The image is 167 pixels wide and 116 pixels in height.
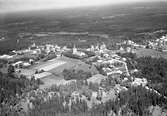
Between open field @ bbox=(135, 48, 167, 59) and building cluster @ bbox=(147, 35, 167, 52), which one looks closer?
open field @ bbox=(135, 48, 167, 59)

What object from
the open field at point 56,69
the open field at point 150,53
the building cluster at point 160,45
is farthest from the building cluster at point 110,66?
the building cluster at point 160,45

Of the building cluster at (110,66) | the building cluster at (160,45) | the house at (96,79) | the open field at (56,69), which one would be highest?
the building cluster at (160,45)

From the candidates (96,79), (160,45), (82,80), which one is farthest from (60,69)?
(160,45)

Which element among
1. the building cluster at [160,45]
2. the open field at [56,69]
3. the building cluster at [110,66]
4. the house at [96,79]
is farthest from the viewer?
the building cluster at [160,45]

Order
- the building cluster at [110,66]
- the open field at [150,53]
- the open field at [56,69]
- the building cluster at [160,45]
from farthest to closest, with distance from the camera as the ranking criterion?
the building cluster at [160,45] → the open field at [150,53] → the building cluster at [110,66] → the open field at [56,69]

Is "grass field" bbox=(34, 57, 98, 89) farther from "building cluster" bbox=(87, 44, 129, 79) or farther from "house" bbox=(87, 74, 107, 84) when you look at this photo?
"house" bbox=(87, 74, 107, 84)

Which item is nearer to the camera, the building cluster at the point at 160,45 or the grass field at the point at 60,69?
the grass field at the point at 60,69

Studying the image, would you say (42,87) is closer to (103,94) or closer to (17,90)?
(17,90)

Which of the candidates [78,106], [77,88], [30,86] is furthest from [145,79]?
[30,86]

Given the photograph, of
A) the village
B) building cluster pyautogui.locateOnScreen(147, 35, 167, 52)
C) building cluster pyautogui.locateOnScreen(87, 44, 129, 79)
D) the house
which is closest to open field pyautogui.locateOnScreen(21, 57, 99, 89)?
the village

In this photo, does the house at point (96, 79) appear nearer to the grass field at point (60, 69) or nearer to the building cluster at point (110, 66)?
the building cluster at point (110, 66)

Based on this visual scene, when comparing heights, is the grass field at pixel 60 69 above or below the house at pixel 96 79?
below
